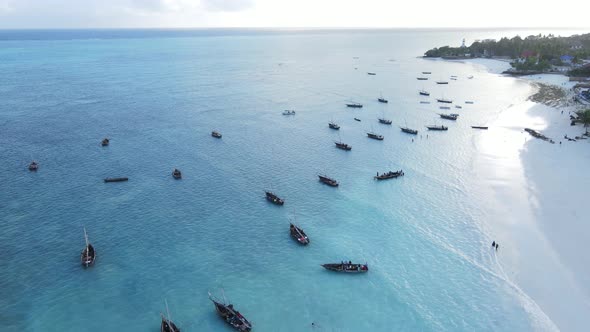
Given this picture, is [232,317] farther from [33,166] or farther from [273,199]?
[33,166]

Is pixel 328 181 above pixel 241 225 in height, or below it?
above

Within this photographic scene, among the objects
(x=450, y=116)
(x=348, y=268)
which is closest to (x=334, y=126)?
(x=450, y=116)

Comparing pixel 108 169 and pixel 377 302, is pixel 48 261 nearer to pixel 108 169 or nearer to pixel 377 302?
pixel 108 169

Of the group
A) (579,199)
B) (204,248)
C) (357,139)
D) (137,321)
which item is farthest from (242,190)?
(579,199)

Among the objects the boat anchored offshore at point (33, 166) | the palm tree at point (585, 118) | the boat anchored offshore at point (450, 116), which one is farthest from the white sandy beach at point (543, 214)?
the boat anchored offshore at point (33, 166)

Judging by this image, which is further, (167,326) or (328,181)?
(328,181)

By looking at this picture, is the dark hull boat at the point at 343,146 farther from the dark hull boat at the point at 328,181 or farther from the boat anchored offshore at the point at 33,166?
the boat anchored offshore at the point at 33,166

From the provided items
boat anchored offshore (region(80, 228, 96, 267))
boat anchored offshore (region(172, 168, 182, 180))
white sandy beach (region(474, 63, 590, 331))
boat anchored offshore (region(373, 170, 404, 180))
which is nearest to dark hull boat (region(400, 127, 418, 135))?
white sandy beach (region(474, 63, 590, 331))
